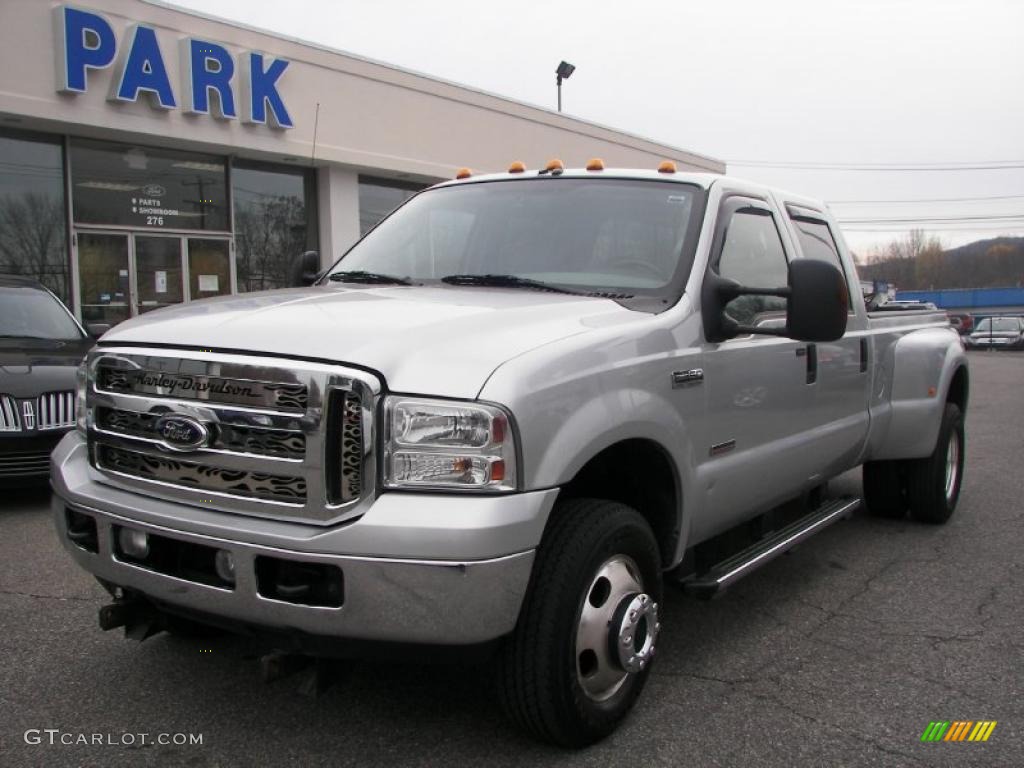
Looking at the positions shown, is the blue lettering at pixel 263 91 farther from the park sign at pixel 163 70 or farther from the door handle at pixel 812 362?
the door handle at pixel 812 362

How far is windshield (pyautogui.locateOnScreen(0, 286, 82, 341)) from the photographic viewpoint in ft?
24.3

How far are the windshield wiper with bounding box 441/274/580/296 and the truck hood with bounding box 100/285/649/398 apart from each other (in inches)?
6.4

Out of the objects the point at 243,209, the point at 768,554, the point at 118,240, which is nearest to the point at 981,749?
the point at 768,554

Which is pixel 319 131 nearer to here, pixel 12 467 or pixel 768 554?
pixel 12 467

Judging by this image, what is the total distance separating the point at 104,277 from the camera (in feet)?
43.4

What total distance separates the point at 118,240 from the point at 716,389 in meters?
12.1

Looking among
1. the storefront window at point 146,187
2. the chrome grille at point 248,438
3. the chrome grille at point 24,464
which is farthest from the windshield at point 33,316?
the storefront window at point 146,187

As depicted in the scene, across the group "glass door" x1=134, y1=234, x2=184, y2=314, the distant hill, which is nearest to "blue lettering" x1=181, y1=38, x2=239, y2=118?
"glass door" x1=134, y1=234, x2=184, y2=314

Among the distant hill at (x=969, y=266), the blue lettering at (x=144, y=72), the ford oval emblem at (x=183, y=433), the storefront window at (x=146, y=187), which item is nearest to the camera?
the ford oval emblem at (x=183, y=433)

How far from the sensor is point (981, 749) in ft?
9.67

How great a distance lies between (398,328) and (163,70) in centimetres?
1191

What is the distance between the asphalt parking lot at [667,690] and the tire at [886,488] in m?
1.06

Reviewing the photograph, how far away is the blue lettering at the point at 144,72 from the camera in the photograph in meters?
12.3

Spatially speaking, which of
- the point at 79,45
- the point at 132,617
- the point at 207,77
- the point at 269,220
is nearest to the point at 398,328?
the point at 132,617
